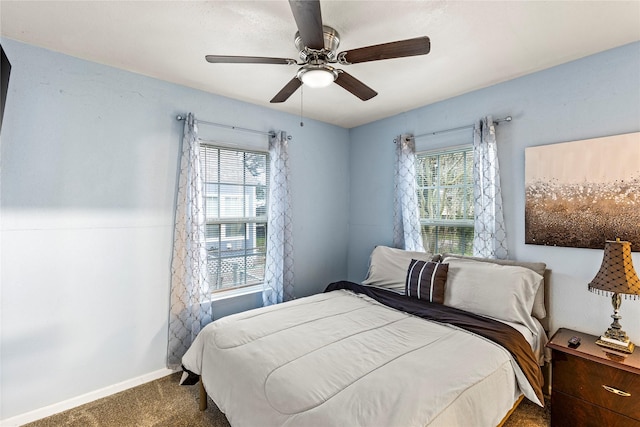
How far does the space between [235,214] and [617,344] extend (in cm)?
308

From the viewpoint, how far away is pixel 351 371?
147 centimetres

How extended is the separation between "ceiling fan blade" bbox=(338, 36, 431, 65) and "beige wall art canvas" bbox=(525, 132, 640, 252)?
152 centimetres

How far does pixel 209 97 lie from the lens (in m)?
2.80

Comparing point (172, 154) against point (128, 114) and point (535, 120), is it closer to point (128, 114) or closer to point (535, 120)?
point (128, 114)

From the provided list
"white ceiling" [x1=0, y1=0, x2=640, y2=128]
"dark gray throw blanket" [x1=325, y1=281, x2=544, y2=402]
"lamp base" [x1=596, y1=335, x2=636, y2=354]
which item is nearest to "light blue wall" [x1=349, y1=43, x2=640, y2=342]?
"white ceiling" [x1=0, y1=0, x2=640, y2=128]

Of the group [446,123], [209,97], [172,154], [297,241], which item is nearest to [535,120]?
[446,123]

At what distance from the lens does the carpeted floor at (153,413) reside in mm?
1959

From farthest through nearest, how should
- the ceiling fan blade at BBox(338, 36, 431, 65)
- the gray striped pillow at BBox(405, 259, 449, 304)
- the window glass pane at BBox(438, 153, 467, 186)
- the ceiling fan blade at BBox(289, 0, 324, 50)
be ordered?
the window glass pane at BBox(438, 153, 467, 186) < the gray striped pillow at BBox(405, 259, 449, 304) < the ceiling fan blade at BBox(338, 36, 431, 65) < the ceiling fan blade at BBox(289, 0, 324, 50)

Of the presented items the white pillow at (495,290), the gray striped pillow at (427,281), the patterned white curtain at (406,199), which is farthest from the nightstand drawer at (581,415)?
the patterned white curtain at (406,199)

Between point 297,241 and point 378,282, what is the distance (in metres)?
1.06

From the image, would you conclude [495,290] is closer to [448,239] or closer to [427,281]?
[427,281]

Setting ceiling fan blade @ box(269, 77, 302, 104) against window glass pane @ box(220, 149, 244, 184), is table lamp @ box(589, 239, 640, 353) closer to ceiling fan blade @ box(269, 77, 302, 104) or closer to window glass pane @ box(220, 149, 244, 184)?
ceiling fan blade @ box(269, 77, 302, 104)

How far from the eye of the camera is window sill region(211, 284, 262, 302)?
2881mm

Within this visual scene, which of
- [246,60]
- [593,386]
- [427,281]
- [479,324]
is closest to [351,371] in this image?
[479,324]
